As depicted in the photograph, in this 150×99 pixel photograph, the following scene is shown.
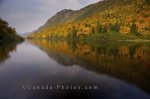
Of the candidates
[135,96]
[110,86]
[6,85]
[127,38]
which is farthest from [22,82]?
[127,38]

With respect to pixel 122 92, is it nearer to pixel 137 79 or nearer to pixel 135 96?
pixel 135 96

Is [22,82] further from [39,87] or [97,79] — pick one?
[97,79]

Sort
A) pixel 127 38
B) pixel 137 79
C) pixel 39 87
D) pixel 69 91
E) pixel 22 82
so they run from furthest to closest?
1. pixel 127 38
2. pixel 137 79
3. pixel 22 82
4. pixel 39 87
5. pixel 69 91

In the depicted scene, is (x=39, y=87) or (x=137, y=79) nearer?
(x=39, y=87)

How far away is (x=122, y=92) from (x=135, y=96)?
61.5 inches

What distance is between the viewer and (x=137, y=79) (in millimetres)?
29812

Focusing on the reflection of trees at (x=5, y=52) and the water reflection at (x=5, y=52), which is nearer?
the water reflection at (x=5, y=52)

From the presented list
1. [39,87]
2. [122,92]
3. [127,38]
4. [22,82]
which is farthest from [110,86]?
[127,38]

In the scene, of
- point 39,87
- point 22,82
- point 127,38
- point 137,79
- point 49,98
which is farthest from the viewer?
point 127,38

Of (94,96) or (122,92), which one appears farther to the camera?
(122,92)

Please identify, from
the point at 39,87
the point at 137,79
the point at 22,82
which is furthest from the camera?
the point at 137,79

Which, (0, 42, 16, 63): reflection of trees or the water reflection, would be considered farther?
(0, 42, 16, 63): reflection of trees

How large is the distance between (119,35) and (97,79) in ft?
561

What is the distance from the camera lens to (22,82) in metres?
→ 28.0
